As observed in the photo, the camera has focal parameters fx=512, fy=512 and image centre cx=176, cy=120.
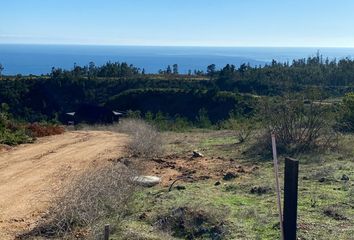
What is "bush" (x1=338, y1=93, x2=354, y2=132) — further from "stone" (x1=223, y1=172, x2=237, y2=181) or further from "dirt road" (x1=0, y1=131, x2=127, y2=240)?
"stone" (x1=223, y1=172, x2=237, y2=181)

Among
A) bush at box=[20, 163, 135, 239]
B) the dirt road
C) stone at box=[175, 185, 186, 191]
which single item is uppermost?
bush at box=[20, 163, 135, 239]

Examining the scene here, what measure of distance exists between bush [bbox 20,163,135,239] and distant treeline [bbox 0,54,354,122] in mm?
30853

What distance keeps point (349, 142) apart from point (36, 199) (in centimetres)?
897

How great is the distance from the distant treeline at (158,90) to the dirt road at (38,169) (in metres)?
21.4

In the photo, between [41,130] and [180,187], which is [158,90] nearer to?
[41,130]

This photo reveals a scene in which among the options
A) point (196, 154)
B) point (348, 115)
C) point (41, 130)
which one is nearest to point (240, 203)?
point (196, 154)

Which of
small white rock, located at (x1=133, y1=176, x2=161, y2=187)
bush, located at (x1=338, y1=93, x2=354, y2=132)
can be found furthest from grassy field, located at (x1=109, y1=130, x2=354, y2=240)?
bush, located at (x1=338, y1=93, x2=354, y2=132)

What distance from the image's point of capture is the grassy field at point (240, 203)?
711 centimetres

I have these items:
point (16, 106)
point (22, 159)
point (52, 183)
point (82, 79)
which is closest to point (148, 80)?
point (82, 79)

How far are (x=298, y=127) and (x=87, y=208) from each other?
8.13 m

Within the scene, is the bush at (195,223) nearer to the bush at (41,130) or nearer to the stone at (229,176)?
the stone at (229,176)

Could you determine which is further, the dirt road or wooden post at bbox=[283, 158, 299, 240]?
the dirt road

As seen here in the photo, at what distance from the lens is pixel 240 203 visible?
28.4 feet

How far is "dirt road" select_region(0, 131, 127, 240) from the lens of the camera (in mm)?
9179
